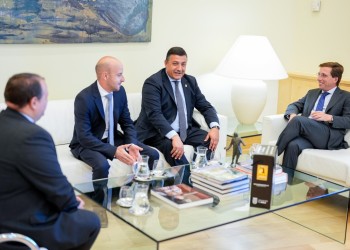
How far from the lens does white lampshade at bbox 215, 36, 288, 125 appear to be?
4902mm

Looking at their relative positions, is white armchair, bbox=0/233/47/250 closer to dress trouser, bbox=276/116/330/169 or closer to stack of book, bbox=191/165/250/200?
stack of book, bbox=191/165/250/200

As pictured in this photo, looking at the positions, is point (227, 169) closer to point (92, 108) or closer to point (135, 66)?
point (92, 108)

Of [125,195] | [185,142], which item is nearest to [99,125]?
[185,142]

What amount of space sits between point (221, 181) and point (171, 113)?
1393mm

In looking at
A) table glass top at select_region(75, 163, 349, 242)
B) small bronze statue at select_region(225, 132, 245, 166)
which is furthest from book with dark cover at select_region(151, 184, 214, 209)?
small bronze statue at select_region(225, 132, 245, 166)

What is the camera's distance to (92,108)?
369 centimetres

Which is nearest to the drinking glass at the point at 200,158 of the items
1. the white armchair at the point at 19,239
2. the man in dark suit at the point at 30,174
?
the man in dark suit at the point at 30,174

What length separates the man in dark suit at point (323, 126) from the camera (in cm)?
420

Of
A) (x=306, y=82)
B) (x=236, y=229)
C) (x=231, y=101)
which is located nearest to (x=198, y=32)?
(x=231, y=101)

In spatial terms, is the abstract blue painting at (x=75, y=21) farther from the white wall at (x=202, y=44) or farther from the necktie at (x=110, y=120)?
the necktie at (x=110, y=120)

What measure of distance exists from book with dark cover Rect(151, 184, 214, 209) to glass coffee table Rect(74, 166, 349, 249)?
3 cm

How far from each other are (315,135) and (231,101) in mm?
1319

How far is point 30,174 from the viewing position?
208 centimetres

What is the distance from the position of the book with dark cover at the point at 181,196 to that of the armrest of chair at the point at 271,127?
158cm
